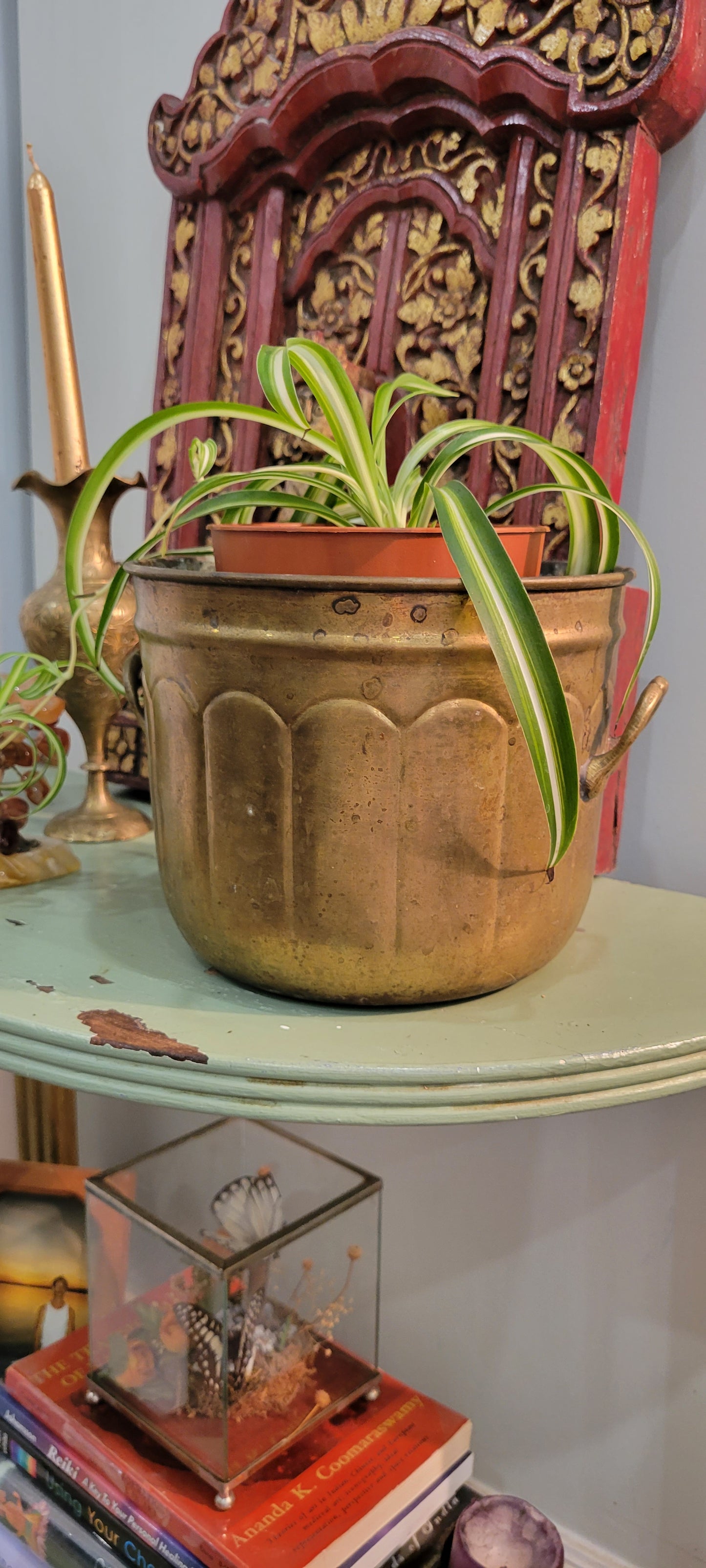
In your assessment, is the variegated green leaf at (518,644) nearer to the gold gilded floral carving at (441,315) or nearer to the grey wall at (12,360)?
the gold gilded floral carving at (441,315)

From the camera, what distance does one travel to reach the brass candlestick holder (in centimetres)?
75

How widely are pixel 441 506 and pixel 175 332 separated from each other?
518 mm

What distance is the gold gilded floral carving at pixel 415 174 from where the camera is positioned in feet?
2.15

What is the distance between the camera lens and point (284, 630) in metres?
0.42

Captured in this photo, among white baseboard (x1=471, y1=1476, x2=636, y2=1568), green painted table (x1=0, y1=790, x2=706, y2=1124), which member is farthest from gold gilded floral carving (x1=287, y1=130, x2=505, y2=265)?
white baseboard (x1=471, y1=1476, x2=636, y2=1568)

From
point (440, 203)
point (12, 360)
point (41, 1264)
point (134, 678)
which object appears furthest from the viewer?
point (12, 360)

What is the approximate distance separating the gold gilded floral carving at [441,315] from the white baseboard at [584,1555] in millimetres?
842

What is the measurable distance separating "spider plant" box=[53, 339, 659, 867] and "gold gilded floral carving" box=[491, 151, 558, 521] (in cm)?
11

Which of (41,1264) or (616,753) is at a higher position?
(616,753)

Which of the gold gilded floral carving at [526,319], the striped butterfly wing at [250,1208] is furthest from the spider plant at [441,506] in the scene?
the striped butterfly wing at [250,1208]

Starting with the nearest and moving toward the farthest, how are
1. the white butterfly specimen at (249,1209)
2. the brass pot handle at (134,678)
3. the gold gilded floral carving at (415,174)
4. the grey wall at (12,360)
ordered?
the brass pot handle at (134,678) < the gold gilded floral carving at (415,174) < the white butterfly specimen at (249,1209) < the grey wall at (12,360)

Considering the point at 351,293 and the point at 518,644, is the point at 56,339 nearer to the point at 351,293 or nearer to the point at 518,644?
the point at 351,293

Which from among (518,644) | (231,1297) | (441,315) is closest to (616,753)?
(518,644)

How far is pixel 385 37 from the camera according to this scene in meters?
0.66
